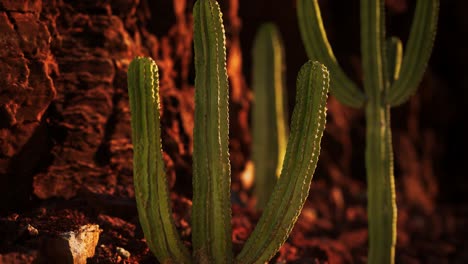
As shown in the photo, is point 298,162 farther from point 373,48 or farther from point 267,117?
point 267,117

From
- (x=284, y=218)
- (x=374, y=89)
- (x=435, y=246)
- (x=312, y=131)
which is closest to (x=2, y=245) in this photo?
(x=284, y=218)

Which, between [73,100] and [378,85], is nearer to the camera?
[73,100]

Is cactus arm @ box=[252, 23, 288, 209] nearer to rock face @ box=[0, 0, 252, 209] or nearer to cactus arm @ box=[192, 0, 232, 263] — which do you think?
rock face @ box=[0, 0, 252, 209]

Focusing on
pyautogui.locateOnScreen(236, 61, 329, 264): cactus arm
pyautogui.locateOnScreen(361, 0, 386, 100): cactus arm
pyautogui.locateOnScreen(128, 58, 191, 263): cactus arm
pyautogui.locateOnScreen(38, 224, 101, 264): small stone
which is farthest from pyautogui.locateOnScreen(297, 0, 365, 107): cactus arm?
pyautogui.locateOnScreen(38, 224, 101, 264): small stone

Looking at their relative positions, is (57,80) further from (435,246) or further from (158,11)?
(435,246)

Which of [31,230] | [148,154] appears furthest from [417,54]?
[31,230]

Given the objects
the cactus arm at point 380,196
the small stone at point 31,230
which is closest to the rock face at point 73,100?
the small stone at point 31,230
